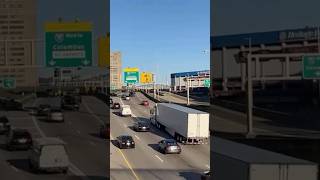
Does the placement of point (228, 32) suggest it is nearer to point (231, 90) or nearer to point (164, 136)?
point (231, 90)

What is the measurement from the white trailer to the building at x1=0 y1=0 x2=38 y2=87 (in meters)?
6.63

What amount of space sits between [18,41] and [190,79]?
12.5 meters

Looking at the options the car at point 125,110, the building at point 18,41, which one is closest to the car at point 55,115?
the building at point 18,41

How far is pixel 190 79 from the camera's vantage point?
2741 cm

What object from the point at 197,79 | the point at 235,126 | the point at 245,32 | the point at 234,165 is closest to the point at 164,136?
the point at 197,79

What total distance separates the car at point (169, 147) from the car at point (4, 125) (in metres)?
8.23

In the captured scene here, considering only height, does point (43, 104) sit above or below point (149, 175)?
above

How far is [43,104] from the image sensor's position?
55.7 ft

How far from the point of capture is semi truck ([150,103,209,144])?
945 inches

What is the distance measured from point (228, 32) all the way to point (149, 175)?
7887 millimetres

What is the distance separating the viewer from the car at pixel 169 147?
23217 mm

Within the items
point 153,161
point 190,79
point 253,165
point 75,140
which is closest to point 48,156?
point 75,140

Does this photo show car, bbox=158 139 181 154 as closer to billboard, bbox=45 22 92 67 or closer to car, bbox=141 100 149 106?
car, bbox=141 100 149 106

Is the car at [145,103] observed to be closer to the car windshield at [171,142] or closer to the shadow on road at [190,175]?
the car windshield at [171,142]
